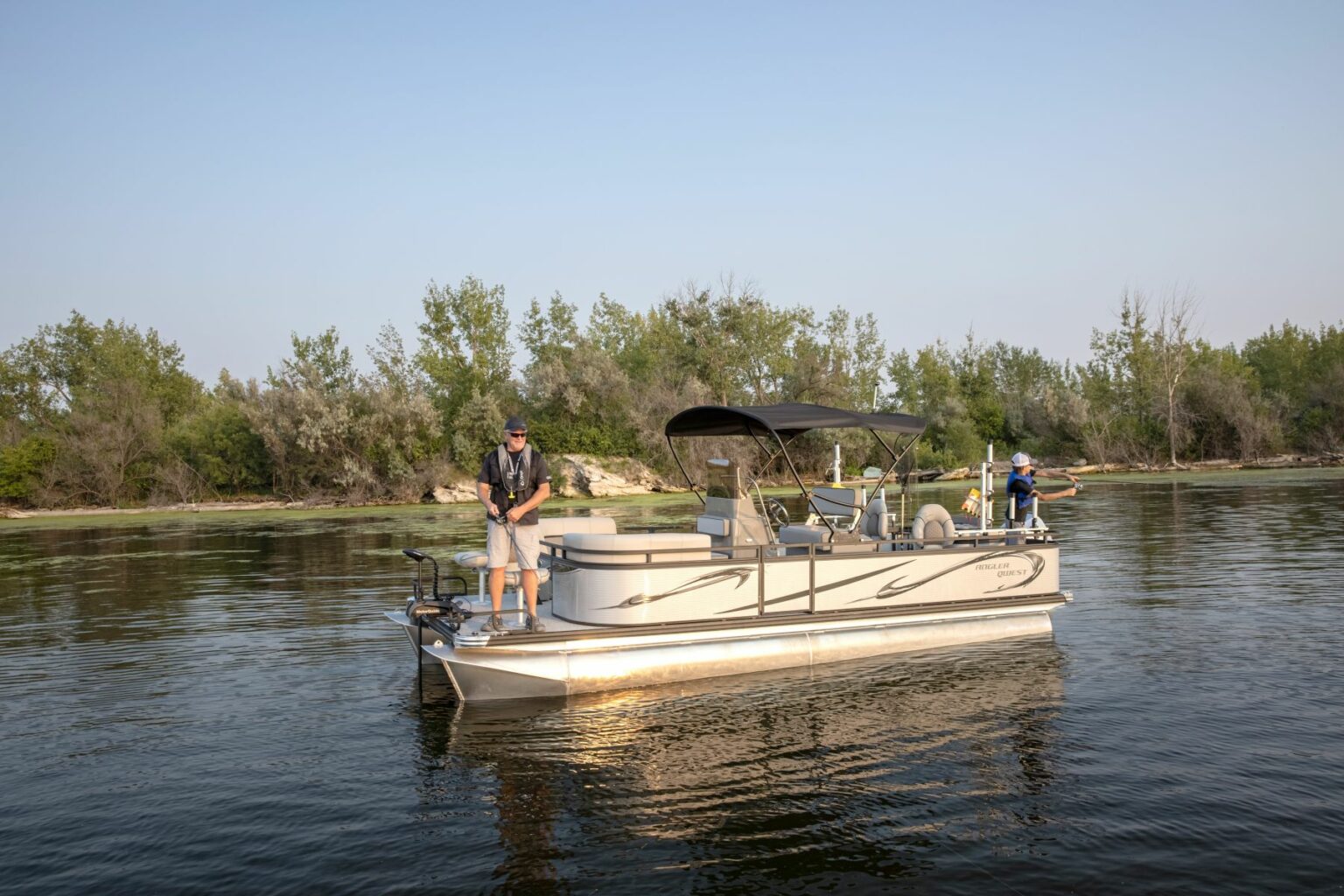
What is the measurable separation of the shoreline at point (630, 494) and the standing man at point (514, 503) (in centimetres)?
2588

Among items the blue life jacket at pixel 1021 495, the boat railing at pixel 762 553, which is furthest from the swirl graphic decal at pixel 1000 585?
the blue life jacket at pixel 1021 495

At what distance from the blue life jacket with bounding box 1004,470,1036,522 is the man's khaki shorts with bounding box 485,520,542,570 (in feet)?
19.6

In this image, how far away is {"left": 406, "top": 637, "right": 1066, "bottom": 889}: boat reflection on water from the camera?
557 centimetres

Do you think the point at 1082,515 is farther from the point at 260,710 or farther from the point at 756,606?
the point at 260,710

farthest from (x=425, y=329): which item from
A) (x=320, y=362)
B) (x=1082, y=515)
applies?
(x=1082, y=515)

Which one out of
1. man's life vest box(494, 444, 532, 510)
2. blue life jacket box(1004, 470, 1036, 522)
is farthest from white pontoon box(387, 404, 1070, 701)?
man's life vest box(494, 444, 532, 510)

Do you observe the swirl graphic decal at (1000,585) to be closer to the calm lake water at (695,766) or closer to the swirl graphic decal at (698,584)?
the calm lake water at (695,766)

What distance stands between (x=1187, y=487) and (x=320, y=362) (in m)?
41.1

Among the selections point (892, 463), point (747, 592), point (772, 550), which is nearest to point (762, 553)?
point (747, 592)

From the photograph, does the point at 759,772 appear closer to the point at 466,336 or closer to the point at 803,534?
the point at 803,534

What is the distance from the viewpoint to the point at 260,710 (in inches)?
331

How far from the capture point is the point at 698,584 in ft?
28.9

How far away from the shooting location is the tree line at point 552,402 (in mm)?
43781

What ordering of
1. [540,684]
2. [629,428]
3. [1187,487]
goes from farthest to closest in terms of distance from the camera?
[629,428]
[1187,487]
[540,684]
